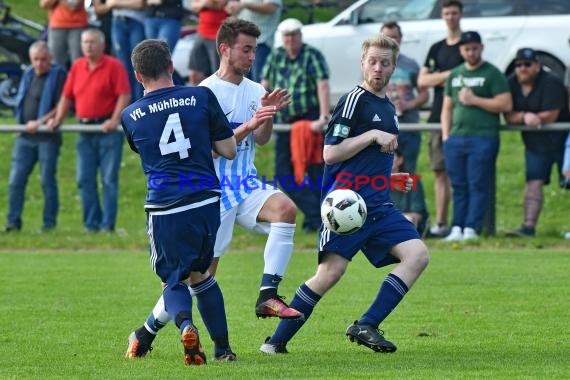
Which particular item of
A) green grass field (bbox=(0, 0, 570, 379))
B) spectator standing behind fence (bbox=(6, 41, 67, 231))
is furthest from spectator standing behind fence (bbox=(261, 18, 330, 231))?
spectator standing behind fence (bbox=(6, 41, 67, 231))

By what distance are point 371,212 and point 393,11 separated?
1175 centimetres

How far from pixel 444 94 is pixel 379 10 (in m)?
4.29

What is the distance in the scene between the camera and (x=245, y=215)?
8602 mm

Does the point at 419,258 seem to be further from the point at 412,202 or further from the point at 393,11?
the point at 393,11

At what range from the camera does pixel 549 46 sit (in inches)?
741

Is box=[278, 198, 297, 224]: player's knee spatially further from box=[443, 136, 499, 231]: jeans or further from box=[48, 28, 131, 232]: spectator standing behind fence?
box=[48, 28, 131, 232]: spectator standing behind fence

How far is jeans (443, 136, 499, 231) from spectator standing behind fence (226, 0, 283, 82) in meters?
3.37

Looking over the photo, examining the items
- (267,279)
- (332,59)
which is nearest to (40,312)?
(267,279)

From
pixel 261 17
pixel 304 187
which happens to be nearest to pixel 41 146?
pixel 261 17

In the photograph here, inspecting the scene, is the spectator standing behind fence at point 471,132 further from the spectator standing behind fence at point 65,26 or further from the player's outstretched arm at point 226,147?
the player's outstretched arm at point 226,147

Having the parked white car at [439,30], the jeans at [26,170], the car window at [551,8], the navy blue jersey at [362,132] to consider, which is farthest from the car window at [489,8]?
the navy blue jersey at [362,132]

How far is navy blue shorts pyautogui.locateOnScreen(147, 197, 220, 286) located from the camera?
25.0 feet

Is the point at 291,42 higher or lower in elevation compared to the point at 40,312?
higher

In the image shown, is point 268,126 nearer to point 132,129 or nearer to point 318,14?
point 132,129
